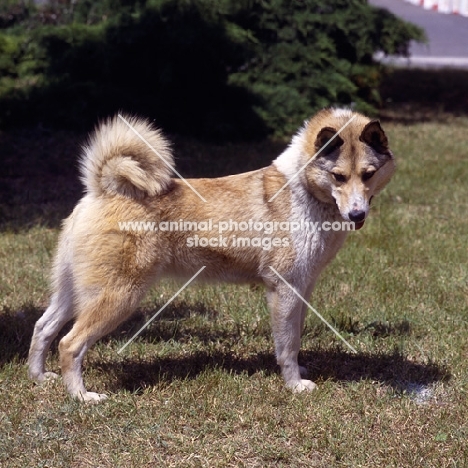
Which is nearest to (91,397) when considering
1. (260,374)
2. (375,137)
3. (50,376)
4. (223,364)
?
(50,376)

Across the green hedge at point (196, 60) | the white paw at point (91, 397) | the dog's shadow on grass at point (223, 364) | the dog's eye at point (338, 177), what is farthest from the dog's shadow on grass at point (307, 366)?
the green hedge at point (196, 60)

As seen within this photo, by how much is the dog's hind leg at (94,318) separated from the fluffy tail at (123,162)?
512 mm

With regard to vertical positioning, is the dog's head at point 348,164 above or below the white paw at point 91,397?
above

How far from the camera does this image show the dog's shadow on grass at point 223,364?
4316 millimetres

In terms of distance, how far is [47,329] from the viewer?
4227mm

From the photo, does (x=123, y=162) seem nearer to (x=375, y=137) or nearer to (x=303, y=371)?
(x=375, y=137)

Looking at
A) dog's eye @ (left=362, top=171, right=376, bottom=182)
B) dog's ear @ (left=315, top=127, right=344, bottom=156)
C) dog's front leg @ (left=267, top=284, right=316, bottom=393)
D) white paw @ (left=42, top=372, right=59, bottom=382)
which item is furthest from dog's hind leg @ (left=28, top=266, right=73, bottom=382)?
dog's eye @ (left=362, top=171, right=376, bottom=182)

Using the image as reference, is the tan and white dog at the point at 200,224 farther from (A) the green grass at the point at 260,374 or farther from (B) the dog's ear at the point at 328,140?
(A) the green grass at the point at 260,374

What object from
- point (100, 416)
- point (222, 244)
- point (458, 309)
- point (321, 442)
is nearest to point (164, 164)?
point (222, 244)

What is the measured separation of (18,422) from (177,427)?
77 cm

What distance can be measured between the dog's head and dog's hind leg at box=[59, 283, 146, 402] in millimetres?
1088

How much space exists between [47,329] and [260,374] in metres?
1.21

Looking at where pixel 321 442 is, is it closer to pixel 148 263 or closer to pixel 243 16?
pixel 148 263

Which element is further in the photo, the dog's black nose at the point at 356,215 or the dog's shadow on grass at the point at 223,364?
the dog's shadow on grass at the point at 223,364
